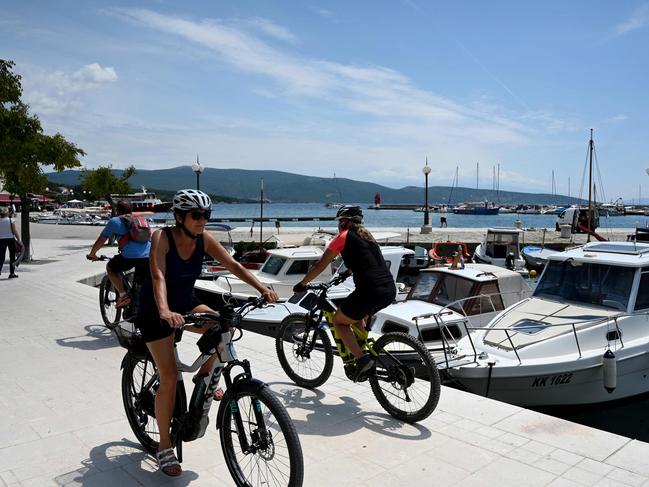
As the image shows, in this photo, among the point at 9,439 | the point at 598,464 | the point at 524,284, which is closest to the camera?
the point at 598,464

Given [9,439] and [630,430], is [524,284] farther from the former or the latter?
[9,439]

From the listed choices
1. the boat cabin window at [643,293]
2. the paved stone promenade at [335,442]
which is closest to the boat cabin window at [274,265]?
the paved stone promenade at [335,442]

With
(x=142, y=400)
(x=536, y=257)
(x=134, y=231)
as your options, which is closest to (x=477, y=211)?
(x=536, y=257)

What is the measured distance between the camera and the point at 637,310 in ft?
30.1

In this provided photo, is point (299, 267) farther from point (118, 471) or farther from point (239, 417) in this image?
point (239, 417)

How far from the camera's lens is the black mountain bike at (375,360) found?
16.4ft

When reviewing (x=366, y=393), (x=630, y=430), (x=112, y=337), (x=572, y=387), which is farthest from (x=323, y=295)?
(x=630, y=430)

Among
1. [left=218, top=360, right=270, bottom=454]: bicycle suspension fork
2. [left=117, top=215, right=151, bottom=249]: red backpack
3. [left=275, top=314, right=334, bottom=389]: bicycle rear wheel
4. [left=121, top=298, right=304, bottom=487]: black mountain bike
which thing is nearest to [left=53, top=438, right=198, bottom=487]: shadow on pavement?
[left=121, top=298, right=304, bottom=487]: black mountain bike

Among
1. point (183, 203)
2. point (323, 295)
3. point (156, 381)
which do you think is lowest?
point (156, 381)

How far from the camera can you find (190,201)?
12.2 ft

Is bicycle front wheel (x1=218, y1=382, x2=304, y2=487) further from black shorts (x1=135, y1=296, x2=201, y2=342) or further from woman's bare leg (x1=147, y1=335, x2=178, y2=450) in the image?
black shorts (x1=135, y1=296, x2=201, y2=342)

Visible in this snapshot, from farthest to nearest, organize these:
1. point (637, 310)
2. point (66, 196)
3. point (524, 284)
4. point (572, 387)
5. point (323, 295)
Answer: point (66, 196) → point (524, 284) → point (637, 310) → point (572, 387) → point (323, 295)

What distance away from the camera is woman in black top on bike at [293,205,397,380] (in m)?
5.21

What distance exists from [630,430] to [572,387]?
1.25 metres
